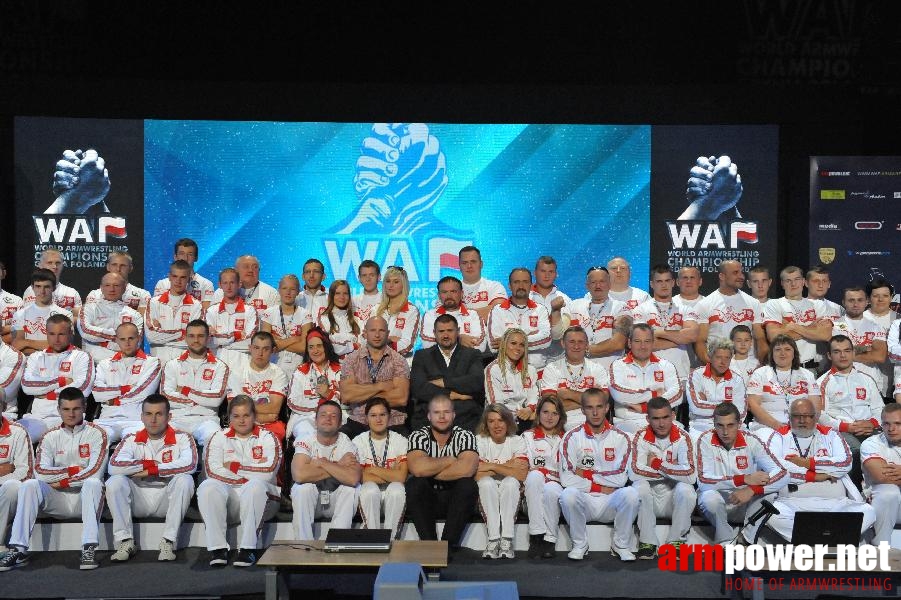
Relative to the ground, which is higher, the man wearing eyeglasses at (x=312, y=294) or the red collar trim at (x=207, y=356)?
the man wearing eyeglasses at (x=312, y=294)

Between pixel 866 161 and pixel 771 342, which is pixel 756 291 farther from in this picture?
Answer: pixel 866 161

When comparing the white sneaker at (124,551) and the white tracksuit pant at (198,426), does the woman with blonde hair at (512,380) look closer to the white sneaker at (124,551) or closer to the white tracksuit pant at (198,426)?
the white tracksuit pant at (198,426)

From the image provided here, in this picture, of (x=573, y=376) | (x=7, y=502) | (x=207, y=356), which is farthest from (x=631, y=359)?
(x=7, y=502)

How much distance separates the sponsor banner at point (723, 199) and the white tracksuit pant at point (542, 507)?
344 cm

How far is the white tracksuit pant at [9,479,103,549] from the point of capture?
668 cm

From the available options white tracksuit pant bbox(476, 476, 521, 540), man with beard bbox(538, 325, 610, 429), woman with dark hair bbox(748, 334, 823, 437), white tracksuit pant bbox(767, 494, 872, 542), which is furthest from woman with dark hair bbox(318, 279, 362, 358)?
white tracksuit pant bbox(767, 494, 872, 542)

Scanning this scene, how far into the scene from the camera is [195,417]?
25.4ft

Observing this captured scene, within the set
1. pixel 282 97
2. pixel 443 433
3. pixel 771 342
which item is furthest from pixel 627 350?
pixel 282 97

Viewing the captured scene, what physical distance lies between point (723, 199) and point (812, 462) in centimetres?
322

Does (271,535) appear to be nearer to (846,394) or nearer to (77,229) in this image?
(77,229)

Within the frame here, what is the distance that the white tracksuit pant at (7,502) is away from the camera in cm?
675

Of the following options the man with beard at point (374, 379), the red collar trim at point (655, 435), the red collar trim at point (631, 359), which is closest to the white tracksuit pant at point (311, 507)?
the man with beard at point (374, 379)

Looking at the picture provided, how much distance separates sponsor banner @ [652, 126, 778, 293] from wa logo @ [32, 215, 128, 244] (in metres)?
5.21

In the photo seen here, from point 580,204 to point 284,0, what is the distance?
3.41 metres
